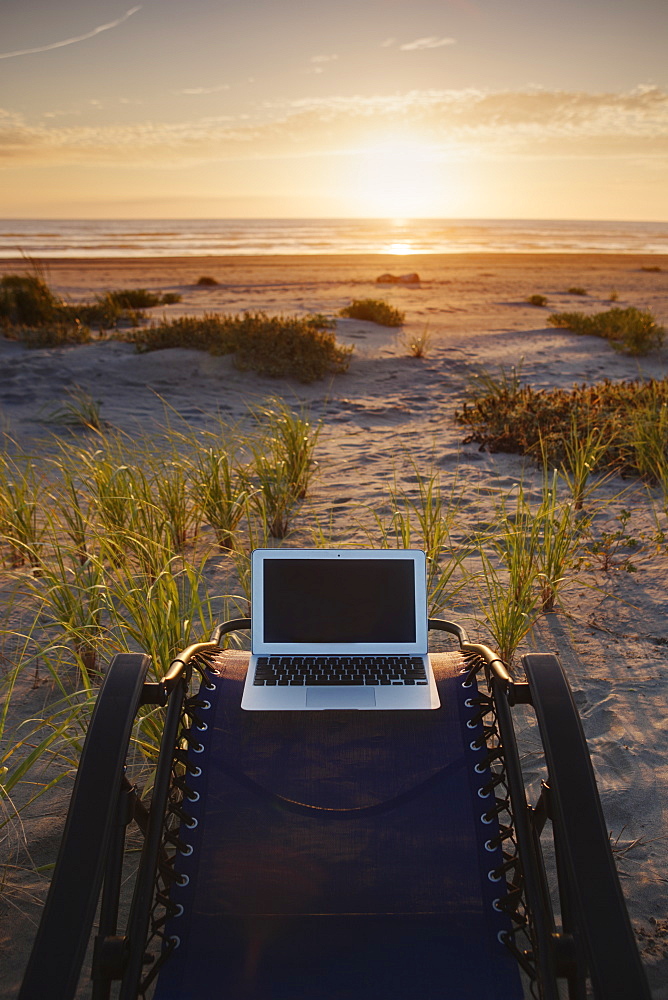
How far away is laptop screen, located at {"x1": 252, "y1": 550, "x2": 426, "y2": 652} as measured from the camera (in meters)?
2.29

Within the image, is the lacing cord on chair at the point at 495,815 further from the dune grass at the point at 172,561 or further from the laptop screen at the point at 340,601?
the dune grass at the point at 172,561

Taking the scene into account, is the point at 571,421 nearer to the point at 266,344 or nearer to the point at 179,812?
the point at 266,344

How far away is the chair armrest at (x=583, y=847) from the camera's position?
1.24 metres

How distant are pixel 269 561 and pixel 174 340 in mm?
8850

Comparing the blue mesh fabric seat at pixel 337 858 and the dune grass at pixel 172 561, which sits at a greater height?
the blue mesh fabric seat at pixel 337 858

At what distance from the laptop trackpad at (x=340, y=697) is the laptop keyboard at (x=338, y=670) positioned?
2cm

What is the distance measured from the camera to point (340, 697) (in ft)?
7.04

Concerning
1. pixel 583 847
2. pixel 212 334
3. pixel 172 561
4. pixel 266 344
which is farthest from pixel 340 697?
pixel 212 334

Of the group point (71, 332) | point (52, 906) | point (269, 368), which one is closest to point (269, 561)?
point (52, 906)

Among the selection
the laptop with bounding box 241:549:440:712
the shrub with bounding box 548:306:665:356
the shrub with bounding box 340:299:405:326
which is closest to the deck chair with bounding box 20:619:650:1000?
the laptop with bounding box 241:549:440:712

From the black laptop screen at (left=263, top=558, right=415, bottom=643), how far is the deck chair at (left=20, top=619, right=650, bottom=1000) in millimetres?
235

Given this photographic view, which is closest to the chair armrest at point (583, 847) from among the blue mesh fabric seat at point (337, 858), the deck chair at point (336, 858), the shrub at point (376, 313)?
the deck chair at point (336, 858)

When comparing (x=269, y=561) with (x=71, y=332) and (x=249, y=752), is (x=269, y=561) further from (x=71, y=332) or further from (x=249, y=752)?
(x=71, y=332)

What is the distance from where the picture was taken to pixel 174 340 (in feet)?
34.4
